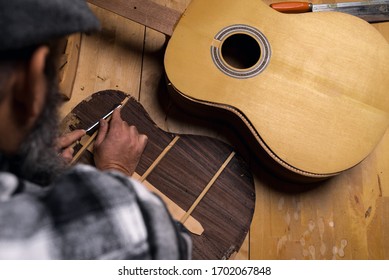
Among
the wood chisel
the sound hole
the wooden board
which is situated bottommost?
the wooden board

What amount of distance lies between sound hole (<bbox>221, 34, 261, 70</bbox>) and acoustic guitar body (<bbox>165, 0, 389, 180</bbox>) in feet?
0.05

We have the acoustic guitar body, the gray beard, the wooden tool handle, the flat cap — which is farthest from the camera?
the wooden tool handle

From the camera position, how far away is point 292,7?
3.75 feet

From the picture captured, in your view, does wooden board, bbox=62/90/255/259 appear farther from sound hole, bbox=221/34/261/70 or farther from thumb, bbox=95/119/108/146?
sound hole, bbox=221/34/261/70

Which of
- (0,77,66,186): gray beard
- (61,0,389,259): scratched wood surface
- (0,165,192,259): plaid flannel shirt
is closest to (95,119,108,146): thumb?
(61,0,389,259): scratched wood surface

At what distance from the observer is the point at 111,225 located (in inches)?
21.8

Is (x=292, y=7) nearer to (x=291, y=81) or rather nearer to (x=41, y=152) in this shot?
(x=291, y=81)

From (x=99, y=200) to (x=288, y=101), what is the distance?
62 centimetres

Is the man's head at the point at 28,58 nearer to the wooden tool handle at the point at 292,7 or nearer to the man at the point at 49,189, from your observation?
the man at the point at 49,189

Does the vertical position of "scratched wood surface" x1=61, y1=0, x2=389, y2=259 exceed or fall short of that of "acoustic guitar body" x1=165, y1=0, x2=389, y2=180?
it falls short

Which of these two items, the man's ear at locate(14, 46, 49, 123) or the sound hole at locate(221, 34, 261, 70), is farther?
the sound hole at locate(221, 34, 261, 70)

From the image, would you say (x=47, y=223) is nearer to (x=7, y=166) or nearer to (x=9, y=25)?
(x=7, y=166)

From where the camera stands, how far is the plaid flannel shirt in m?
0.51
